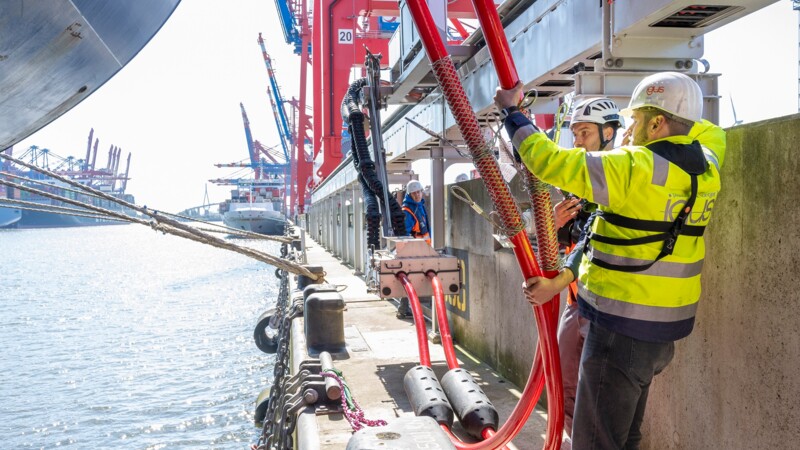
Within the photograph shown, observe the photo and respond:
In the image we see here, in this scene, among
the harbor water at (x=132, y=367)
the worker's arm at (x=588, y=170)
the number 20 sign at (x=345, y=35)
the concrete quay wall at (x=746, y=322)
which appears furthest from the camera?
the number 20 sign at (x=345, y=35)

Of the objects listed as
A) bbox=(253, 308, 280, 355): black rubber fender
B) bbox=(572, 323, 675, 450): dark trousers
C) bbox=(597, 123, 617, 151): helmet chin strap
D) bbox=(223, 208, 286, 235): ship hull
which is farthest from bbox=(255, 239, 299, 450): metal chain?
bbox=(223, 208, 286, 235): ship hull

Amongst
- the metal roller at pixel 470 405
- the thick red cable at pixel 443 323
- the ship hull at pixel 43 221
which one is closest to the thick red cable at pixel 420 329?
the thick red cable at pixel 443 323

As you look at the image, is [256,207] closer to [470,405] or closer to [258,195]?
[258,195]

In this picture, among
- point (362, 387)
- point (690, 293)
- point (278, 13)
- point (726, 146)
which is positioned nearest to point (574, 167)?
point (690, 293)

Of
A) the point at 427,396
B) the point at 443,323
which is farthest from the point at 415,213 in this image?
the point at 427,396

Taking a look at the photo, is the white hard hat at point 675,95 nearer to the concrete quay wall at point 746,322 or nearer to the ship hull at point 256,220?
the concrete quay wall at point 746,322

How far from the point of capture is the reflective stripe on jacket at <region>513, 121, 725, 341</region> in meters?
2.39

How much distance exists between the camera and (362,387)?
5965 mm

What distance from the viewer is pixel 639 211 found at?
2453mm

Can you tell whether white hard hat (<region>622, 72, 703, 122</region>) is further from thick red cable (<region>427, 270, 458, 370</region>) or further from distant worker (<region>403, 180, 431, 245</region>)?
distant worker (<region>403, 180, 431, 245</region>)

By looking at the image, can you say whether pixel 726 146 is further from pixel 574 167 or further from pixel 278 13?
pixel 278 13

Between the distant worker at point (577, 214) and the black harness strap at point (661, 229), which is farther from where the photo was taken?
the distant worker at point (577, 214)

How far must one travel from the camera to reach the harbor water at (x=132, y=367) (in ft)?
33.6

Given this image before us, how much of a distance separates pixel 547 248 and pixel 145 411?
391 inches
